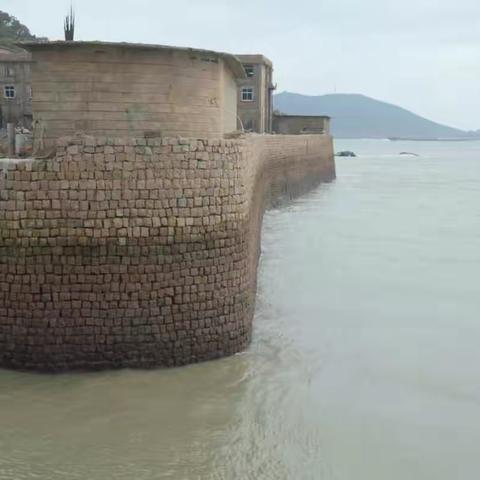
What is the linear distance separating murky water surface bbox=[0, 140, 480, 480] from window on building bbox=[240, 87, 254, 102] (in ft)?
83.8

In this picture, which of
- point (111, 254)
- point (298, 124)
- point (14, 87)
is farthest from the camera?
point (298, 124)

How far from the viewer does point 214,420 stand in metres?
8.56

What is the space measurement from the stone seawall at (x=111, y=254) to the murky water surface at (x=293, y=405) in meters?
0.39

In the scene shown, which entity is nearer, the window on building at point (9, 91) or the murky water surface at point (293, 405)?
the murky water surface at point (293, 405)

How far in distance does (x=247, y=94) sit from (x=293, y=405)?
104ft

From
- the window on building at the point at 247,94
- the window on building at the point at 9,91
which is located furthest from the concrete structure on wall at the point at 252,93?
the window on building at the point at 9,91

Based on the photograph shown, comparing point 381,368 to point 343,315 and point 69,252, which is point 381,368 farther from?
point 69,252

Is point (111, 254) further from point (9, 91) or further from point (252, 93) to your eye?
point (252, 93)

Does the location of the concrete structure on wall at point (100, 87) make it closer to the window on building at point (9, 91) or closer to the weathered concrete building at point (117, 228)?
the weathered concrete building at point (117, 228)

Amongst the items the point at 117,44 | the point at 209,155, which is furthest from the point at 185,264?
the point at 117,44

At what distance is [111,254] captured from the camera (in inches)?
366

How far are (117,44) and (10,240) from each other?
3.07m

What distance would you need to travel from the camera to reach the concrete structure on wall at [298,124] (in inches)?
1923

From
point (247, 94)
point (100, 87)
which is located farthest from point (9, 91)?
point (100, 87)
